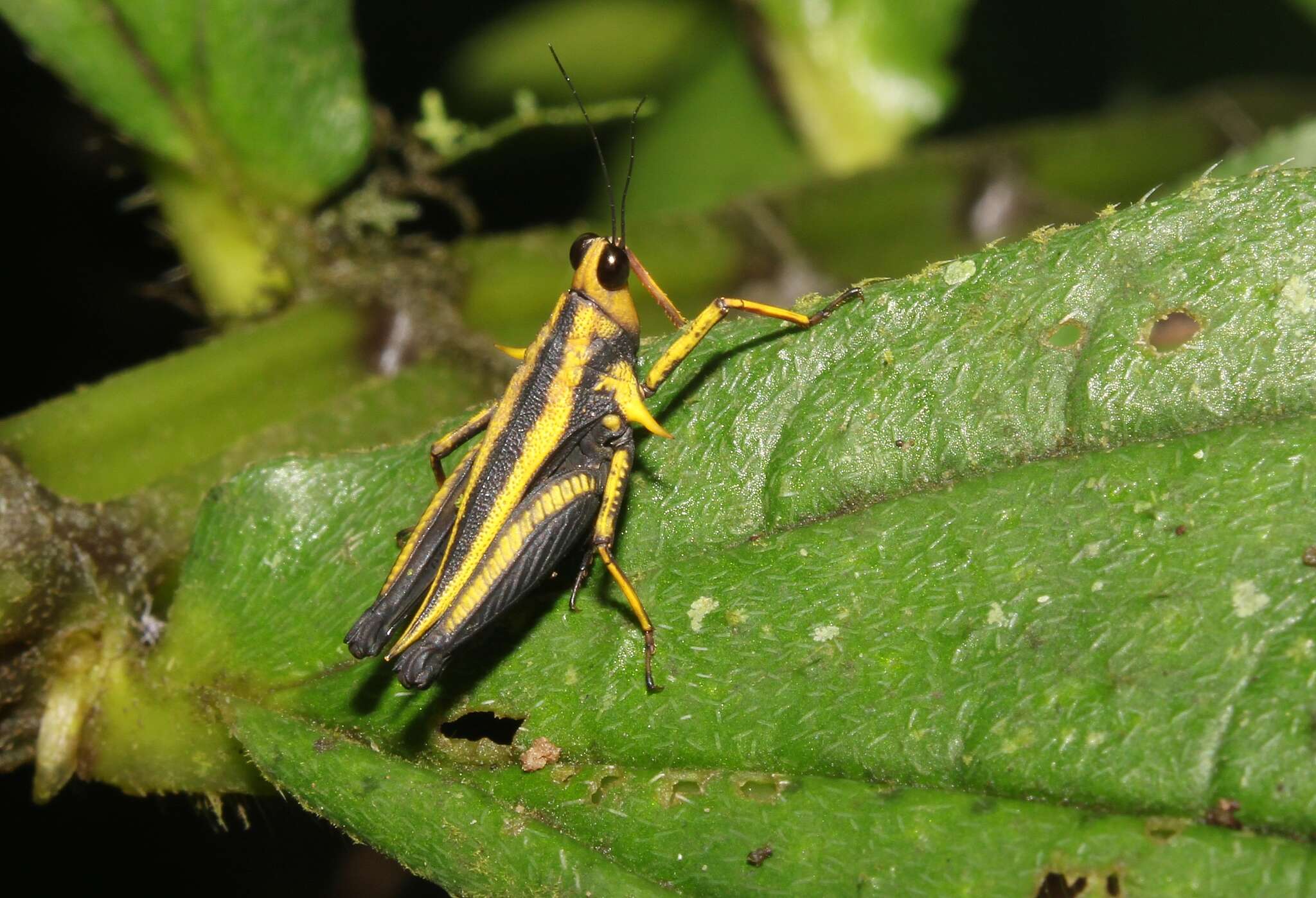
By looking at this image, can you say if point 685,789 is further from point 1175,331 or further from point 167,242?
point 167,242

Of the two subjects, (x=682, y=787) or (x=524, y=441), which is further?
(x=524, y=441)

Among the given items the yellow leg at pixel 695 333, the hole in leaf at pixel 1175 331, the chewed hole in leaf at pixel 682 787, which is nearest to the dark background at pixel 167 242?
the chewed hole in leaf at pixel 682 787

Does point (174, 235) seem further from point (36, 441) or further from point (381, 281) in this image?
point (36, 441)

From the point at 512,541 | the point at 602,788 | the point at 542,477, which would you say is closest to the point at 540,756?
the point at 602,788

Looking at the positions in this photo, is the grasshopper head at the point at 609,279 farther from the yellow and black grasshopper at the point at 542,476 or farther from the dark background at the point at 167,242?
the dark background at the point at 167,242

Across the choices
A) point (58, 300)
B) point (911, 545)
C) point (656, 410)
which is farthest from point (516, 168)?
point (911, 545)

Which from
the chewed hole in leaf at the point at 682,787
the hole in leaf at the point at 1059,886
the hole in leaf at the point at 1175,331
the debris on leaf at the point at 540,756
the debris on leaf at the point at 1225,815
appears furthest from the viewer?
the debris on leaf at the point at 540,756

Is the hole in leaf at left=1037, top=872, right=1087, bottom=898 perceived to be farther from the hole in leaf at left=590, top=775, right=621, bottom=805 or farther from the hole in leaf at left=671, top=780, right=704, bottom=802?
the hole in leaf at left=590, top=775, right=621, bottom=805
